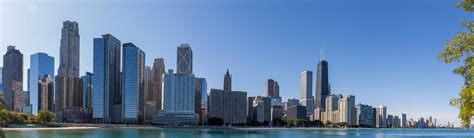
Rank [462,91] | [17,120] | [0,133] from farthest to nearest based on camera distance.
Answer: [17,120] < [0,133] < [462,91]

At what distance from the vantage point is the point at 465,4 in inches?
396

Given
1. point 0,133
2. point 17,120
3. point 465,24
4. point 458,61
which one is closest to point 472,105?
point 458,61

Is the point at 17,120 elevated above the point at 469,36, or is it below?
below

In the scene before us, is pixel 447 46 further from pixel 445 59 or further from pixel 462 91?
pixel 462 91

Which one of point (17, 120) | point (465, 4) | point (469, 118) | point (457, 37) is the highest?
point (465, 4)

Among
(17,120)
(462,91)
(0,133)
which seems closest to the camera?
(462,91)

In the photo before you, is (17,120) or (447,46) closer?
(447,46)

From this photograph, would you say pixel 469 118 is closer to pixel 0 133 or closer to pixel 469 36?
pixel 469 36

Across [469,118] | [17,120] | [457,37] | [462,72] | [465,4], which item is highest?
[465,4]

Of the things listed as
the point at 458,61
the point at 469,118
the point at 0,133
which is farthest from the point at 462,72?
the point at 0,133

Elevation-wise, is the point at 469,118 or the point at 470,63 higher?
the point at 470,63

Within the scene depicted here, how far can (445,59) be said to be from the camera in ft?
33.6

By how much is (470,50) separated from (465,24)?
2.13ft

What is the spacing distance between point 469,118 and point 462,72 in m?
1.01
